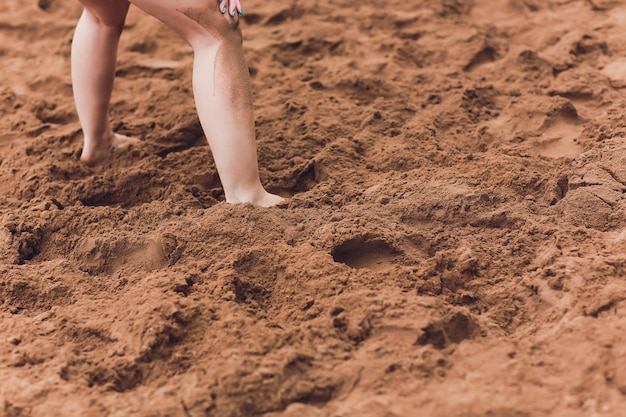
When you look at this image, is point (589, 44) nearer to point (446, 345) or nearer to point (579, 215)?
point (579, 215)

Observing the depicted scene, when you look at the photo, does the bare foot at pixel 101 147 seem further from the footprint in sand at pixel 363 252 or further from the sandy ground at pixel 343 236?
the footprint in sand at pixel 363 252

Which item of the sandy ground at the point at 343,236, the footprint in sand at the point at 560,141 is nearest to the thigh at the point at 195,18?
the sandy ground at the point at 343,236

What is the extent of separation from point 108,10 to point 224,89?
0.61 metres

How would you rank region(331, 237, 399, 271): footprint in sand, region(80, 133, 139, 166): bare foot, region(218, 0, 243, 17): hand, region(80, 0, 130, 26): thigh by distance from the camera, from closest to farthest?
1. region(331, 237, 399, 271): footprint in sand
2. region(218, 0, 243, 17): hand
3. region(80, 0, 130, 26): thigh
4. region(80, 133, 139, 166): bare foot

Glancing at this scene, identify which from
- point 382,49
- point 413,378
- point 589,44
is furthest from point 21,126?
point 589,44

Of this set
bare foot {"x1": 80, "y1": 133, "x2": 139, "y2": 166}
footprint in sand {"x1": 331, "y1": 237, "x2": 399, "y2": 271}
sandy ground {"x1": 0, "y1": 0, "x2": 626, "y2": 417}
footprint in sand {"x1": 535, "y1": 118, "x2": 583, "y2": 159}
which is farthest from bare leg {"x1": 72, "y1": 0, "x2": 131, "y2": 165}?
footprint in sand {"x1": 535, "y1": 118, "x2": 583, "y2": 159}

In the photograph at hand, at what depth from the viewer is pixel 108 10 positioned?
2.56 m

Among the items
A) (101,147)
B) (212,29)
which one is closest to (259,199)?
(212,29)

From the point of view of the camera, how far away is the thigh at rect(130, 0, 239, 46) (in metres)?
2.14

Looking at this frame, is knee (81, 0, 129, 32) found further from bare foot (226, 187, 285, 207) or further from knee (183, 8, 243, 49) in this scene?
bare foot (226, 187, 285, 207)

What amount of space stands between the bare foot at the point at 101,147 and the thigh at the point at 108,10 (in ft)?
1.43

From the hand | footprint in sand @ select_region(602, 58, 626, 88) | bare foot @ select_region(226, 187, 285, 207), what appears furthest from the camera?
footprint in sand @ select_region(602, 58, 626, 88)

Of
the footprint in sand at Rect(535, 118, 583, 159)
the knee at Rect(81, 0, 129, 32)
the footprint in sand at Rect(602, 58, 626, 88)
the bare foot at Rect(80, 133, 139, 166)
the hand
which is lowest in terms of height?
the footprint in sand at Rect(602, 58, 626, 88)

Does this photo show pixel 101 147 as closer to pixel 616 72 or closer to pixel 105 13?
pixel 105 13
